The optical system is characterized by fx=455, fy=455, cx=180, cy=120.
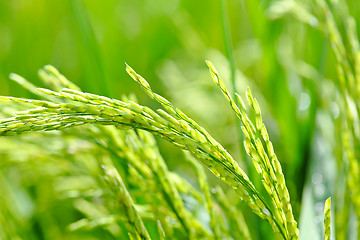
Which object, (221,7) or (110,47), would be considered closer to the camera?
(221,7)

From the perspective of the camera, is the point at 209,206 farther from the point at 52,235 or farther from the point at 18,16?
the point at 18,16

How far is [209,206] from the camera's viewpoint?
2.15 feet

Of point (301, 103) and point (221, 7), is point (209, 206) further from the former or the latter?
point (301, 103)

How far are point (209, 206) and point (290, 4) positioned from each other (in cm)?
51

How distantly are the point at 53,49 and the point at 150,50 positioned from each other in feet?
1.74

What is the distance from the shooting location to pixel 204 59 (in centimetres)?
133

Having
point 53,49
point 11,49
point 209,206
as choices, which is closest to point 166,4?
point 53,49

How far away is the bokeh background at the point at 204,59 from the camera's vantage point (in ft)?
3.55

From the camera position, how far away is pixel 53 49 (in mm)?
2492

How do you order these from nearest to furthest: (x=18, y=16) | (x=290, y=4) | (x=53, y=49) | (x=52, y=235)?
(x=290, y=4), (x=52, y=235), (x=53, y=49), (x=18, y=16)

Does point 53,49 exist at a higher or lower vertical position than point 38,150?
higher

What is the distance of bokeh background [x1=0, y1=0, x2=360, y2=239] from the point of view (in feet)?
3.55

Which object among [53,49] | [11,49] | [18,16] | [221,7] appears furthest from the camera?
[18,16]

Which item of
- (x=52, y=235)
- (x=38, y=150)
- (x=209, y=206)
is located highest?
(x=38, y=150)
